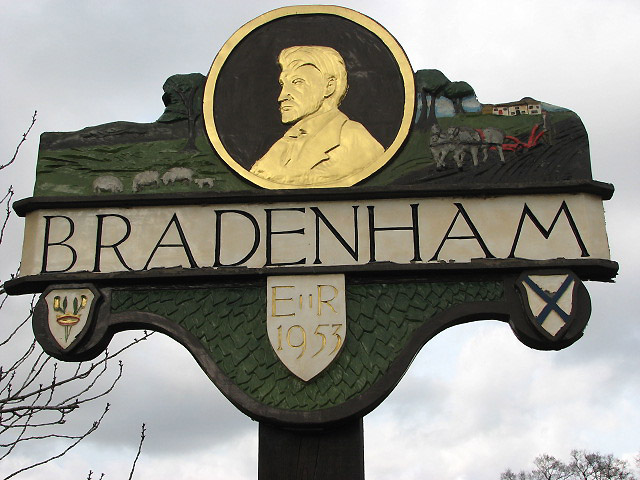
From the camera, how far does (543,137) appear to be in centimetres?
695

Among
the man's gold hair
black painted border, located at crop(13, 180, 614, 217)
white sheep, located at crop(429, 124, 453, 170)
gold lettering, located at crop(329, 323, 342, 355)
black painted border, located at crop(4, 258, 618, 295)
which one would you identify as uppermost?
the man's gold hair

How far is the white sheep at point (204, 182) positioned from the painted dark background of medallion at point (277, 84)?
0.28 metres

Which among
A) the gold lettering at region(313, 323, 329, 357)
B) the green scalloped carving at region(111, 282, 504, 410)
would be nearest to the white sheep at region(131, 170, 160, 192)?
the green scalloped carving at region(111, 282, 504, 410)

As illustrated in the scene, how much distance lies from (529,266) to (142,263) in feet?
9.63

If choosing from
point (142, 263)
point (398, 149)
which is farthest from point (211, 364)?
point (398, 149)


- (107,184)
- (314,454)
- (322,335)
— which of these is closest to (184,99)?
(107,184)

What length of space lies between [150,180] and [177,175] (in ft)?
0.74

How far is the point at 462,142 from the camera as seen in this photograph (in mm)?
6945

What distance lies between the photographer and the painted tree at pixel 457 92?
714 cm

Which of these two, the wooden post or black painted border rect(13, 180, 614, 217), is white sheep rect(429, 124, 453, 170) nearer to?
black painted border rect(13, 180, 614, 217)

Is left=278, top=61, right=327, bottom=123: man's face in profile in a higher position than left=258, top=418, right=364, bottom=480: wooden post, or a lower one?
higher

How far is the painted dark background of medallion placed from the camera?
7125mm

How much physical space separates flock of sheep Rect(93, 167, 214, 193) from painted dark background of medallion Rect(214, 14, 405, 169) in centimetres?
36

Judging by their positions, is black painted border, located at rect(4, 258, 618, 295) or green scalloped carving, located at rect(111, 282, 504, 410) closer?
green scalloped carving, located at rect(111, 282, 504, 410)
